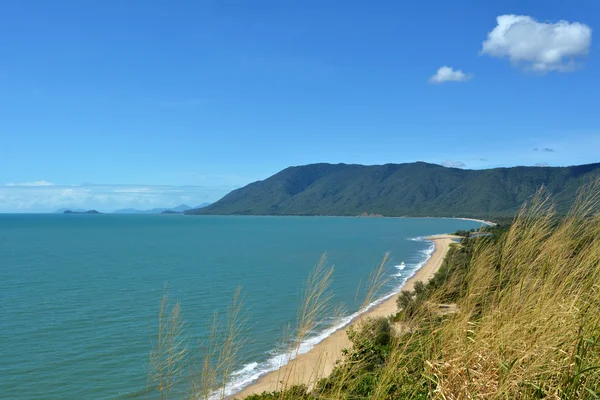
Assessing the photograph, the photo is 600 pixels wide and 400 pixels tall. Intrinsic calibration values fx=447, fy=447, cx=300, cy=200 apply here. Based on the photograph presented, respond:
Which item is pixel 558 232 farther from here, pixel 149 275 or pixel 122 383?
pixel 149 275

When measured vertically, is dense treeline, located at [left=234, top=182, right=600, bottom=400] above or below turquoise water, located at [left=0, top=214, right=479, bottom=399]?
above

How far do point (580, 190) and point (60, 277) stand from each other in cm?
4783

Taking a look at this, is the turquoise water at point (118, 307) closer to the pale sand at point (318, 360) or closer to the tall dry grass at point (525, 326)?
the tall dry grass at point (525, 326)

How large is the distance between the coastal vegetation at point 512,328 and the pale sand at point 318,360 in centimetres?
15

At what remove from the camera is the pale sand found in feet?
9.63

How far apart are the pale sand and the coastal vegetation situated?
0.15 metres

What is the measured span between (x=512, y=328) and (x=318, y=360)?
1.05 meters

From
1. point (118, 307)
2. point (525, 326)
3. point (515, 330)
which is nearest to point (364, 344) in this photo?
point (515, 330)

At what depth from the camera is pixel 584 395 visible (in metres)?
1.81

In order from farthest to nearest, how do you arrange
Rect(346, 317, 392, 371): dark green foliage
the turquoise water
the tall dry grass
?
1. the turquoise water
2. Rect(346, 317, 392, 371): dark green foliage
3. the tall dry grass

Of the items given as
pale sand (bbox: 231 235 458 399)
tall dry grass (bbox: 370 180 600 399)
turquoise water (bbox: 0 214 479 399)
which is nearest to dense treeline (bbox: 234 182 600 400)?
tall dry grass (bbox: 370 180 600 399)

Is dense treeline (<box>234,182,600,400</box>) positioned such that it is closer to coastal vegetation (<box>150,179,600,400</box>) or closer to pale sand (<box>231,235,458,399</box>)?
coastal vegetation (<box>150,179,600,400</box>)

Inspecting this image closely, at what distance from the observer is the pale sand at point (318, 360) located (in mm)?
2935

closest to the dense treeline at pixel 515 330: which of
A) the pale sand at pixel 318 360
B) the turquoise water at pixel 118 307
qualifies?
the pale sand at pixel 318 360
